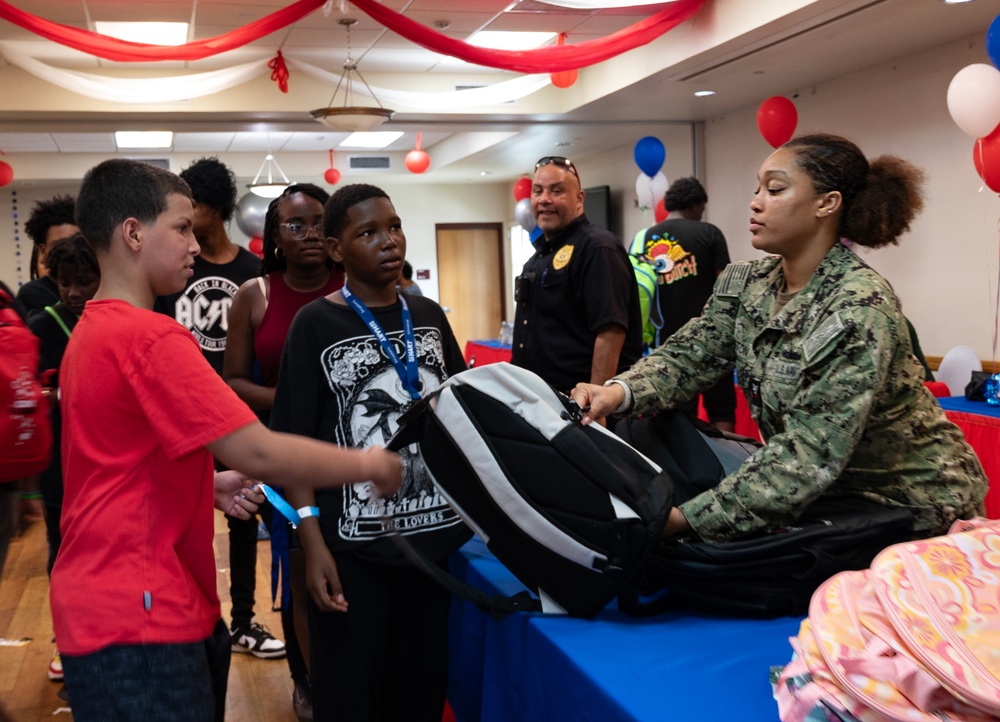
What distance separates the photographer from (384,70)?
8086 mm

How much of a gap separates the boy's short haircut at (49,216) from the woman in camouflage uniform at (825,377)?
2.08 meters

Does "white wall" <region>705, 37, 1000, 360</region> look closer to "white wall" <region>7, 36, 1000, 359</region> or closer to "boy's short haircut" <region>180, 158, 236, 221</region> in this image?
"white wall" <region>7, 36, 1000, 359</region>

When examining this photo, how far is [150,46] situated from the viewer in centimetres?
527

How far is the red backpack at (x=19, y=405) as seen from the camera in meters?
1.86

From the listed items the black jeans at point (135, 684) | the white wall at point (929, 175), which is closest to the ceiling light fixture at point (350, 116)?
the white wall at point (929, 175)

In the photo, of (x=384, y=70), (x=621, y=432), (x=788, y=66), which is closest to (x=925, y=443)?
(x=621, y=432)

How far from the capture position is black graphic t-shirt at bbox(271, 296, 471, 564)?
73.1 inches

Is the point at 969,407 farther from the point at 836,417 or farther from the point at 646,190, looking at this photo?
the point at 646,190

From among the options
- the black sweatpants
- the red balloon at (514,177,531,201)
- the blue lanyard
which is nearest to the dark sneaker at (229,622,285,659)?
the black sweatpants

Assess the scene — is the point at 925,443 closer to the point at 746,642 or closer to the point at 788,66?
the point at 746,642

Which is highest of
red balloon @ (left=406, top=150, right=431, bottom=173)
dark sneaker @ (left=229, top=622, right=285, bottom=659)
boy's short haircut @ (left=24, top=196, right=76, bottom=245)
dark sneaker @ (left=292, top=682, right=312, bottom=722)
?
red balloon @ (left=406, top=150, right=431, bottom=173)

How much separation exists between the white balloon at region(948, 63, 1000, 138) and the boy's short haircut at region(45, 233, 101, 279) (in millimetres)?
3637

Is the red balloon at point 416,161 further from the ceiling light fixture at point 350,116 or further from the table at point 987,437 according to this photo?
the table at point 987,437

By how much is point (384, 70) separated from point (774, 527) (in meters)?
7.21
